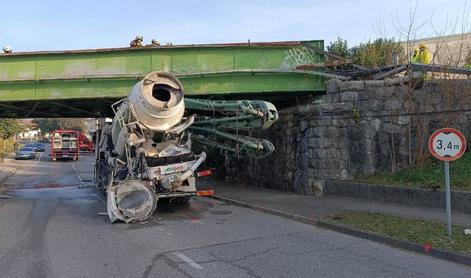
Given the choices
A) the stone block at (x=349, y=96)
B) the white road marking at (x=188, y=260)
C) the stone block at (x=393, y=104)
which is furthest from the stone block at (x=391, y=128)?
the white road marking at (x=188, y=260)

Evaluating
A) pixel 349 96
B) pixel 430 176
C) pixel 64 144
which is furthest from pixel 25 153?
pixel 430 176

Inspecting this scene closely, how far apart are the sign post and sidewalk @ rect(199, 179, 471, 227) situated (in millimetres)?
1470

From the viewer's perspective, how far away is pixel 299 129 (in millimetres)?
17453

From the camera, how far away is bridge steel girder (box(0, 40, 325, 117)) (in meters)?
17.7

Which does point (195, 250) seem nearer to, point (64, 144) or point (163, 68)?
point (163, 68)

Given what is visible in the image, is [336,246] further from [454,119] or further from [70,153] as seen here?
[70,153]

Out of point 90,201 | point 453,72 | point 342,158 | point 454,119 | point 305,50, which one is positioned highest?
point 305,50

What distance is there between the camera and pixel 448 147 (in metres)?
9.02

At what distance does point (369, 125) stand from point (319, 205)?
4035 millimetres

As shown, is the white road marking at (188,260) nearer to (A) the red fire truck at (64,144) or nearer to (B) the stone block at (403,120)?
(B) the stone block at (403,120)

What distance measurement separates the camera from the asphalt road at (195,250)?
7234mm

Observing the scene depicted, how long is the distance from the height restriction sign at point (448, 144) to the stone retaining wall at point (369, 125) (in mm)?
6582

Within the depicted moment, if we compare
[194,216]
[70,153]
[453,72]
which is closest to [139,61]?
[194,216]

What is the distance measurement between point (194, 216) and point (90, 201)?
6.02m
